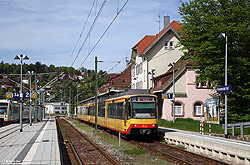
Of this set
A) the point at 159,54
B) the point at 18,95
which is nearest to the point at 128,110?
the point at 18,95

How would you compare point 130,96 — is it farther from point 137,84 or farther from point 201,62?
point 137,84

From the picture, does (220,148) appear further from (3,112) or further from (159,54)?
(159,54)

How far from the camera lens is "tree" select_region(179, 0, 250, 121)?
2433 centimetres

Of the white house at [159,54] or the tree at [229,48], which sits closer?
the tree at [229,48]

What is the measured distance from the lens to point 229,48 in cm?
2512

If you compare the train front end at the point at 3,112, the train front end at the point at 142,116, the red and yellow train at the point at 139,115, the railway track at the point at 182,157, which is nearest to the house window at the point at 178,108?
the train front end at the point at 3,112

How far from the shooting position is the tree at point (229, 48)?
2433 cm

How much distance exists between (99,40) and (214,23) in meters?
9.97

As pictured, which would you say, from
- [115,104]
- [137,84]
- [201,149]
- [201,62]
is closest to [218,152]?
[201,149]

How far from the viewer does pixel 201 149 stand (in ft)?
50.7

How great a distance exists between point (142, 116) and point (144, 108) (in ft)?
1.68

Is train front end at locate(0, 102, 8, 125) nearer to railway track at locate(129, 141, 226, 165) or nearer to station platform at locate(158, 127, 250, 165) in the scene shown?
station platform at locate(158, 127, 250, 165)

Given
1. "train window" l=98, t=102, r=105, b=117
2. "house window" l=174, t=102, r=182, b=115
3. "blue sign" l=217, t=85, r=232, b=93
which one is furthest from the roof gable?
"blue sign" l=217, t=85, r=232, b=93

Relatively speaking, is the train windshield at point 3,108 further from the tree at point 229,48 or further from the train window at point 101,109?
the tree at point 229,48
